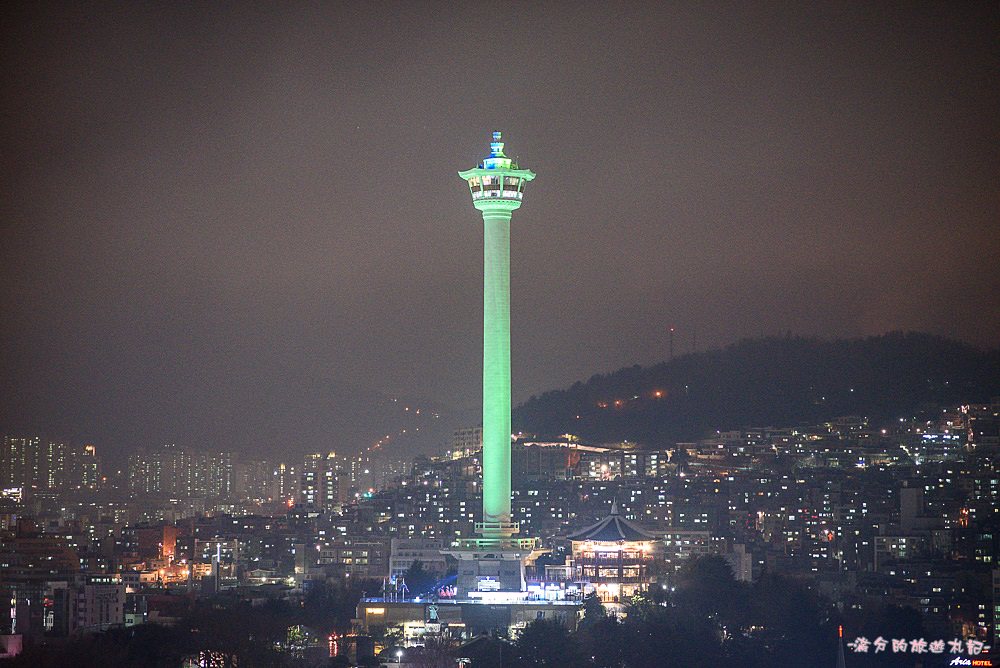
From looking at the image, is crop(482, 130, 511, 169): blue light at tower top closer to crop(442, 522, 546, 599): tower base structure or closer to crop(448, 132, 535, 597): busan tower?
crop(448, 132, 535, 597): busan tower

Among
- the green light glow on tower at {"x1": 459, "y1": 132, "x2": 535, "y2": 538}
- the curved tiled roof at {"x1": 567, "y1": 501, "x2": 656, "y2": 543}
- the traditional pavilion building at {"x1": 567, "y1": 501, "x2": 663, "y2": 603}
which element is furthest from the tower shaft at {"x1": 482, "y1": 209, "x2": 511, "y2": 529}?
the curved tiled roof at {"x1": 567, "y1": 501, "x2": 656, "y2": 543}

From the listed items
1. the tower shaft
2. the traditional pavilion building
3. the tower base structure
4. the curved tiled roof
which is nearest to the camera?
the tower base structure

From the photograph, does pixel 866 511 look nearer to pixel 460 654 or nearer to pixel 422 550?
pixel 422 550

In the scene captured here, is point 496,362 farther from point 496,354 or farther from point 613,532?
point 613,532

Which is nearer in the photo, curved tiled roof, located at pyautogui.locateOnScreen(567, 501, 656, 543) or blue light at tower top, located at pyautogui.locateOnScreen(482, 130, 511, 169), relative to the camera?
blue light at tower top, located at pyautogui.locateOnScreen(482, 130, 511, 169)

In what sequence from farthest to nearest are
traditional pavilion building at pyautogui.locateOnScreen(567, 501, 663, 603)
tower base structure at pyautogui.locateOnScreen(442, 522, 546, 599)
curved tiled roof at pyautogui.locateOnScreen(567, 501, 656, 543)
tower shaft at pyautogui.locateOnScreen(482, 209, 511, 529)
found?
1. curved tiled roof at pyautogui.locateOnScreen(567, 501, 656, 543)
2. traditional pavilion building at pyautogui.locateOnScreen(567, 501, 663, 603)
3. tower shaft at pyautogui.locateOnScreen(482, 209, 511, 529)
4. tower base structure at pyautogui.locateOnScreen(442, 522, 546, 599)

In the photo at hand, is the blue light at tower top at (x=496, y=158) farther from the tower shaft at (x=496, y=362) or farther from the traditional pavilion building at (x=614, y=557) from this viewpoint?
the traditional pavilion building at (x=614, y=557)

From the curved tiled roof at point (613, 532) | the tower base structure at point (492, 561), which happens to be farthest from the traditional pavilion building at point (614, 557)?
the tower base structure at point (492, 561)
